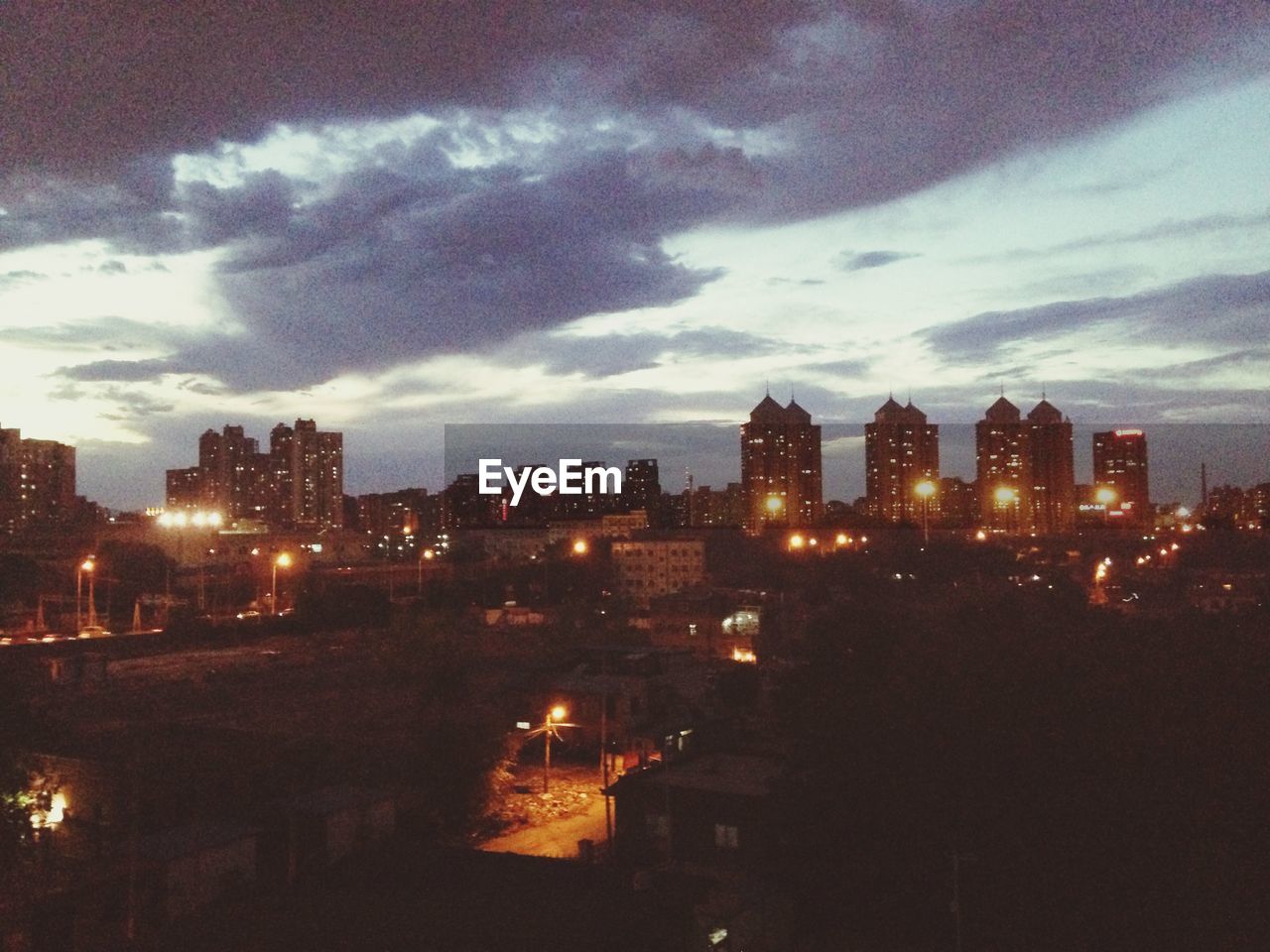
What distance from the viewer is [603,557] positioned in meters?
28.0

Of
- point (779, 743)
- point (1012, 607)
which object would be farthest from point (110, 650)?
point (1012, 607)

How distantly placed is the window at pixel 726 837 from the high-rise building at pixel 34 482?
129ft

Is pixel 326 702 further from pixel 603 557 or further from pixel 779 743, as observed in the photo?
pixel 603 557

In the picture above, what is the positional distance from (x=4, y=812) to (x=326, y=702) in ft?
19.7

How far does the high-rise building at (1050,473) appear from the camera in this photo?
36188 mm

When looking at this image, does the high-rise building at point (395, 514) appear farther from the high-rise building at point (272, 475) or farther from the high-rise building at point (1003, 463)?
the high-rise building at point (1003, 463)

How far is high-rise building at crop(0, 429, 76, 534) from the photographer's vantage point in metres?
39.2

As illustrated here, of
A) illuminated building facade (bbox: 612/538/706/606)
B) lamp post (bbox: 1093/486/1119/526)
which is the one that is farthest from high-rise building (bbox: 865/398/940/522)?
illuminated building facade (bbox: 612/538/706/606)

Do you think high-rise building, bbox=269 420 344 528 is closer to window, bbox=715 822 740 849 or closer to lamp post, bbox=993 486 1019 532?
lamp post, bbox=993 486 1019 532

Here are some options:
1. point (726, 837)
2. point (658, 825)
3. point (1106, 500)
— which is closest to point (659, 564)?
point (1106, 500)

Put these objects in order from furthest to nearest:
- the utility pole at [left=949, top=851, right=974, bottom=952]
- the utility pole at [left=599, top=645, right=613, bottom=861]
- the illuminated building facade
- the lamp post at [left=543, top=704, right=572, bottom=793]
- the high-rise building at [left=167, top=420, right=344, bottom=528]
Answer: the high-rise building at [left=167, top=420, right=344, bottom=528] → the illuminated building facade → the lamp post at [left=543, top=704, right=572, bottom=793] → the utility pole at [left=599, top=645, right=613, bottom=861] → the utility pole at [left=949, top=851, right=974, bottom=952]

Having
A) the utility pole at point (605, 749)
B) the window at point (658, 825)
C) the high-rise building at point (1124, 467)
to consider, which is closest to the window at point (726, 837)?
the window at point (658, 825)

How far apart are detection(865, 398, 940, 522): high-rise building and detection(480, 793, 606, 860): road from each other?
1268 inches

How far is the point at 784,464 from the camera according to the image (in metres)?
38.0
